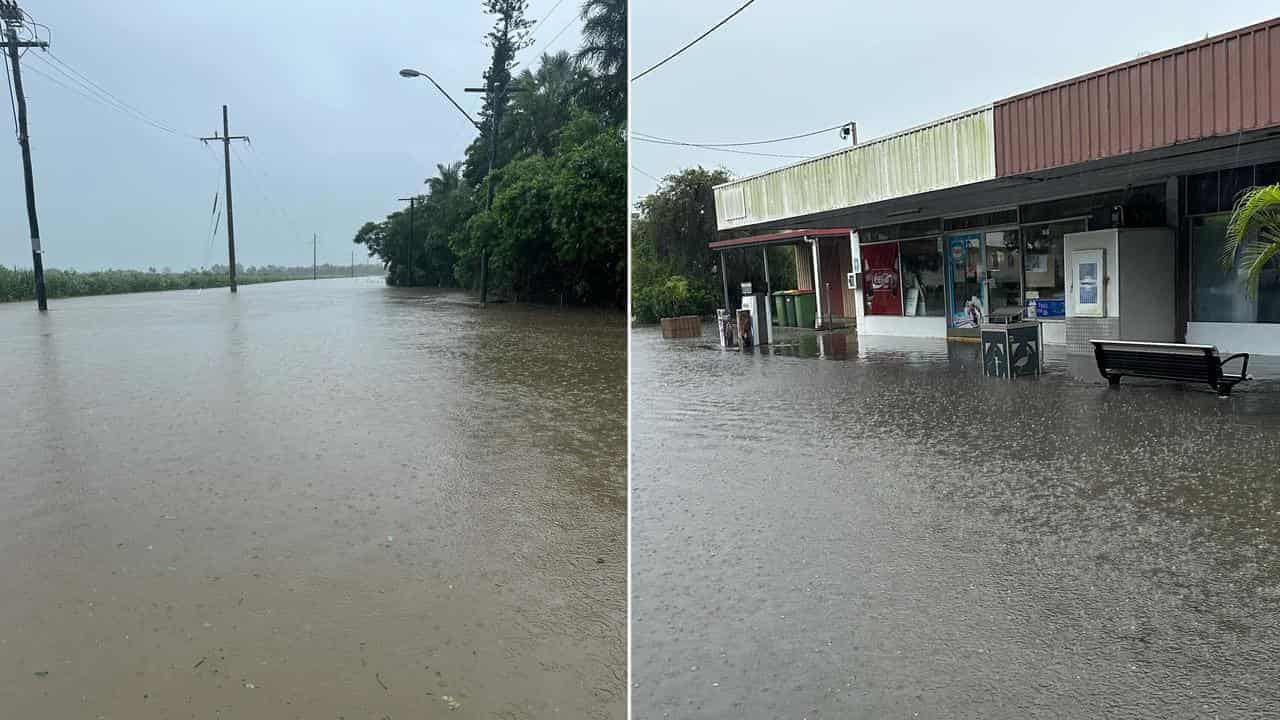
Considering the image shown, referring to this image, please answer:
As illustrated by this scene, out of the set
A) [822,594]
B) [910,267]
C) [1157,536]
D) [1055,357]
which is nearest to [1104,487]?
[1157,536]

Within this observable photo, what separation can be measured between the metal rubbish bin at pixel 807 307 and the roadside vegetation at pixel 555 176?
3774mm

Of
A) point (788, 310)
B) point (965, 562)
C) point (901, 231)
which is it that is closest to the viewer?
point (965, 562)

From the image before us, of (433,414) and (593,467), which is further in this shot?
(433,414)

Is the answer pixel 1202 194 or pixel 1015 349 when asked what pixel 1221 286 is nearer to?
pixel 1202 194

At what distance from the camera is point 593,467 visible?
580 centimetres

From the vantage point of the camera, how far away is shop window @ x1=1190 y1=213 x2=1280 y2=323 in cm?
1003

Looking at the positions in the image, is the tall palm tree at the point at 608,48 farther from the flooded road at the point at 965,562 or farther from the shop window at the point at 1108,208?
the flooded road at the point at 965,562

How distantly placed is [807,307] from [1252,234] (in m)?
10.6

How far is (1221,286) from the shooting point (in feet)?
34.5

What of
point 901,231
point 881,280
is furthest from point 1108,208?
point 881,280

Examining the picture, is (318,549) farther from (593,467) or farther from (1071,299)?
(1071,299)

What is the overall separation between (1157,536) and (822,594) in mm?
1589

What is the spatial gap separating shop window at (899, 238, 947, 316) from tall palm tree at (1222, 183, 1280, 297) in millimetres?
5098

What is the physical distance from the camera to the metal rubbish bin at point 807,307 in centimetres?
2044
